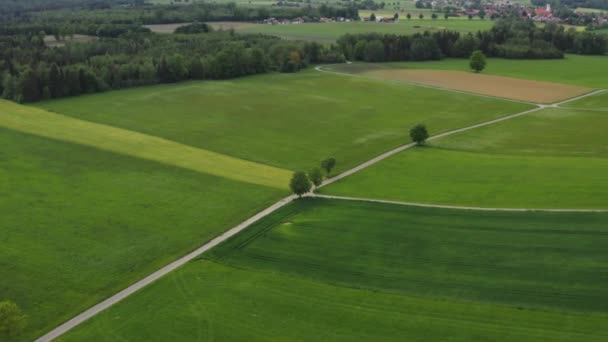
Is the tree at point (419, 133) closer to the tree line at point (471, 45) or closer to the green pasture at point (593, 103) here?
the green pasture at point (593, 103)

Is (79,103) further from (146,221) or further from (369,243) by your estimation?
(369,243)

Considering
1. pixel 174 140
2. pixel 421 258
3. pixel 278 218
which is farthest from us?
pixel 174 140

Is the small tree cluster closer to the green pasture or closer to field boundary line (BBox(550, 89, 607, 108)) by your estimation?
field boundary line (BBox(550, 89, 607, 108))

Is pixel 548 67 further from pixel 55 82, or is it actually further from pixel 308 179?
pixel 55 82

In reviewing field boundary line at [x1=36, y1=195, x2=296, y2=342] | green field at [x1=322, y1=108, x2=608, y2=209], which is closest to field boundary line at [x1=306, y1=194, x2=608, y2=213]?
green field at [x1=322, y1=108, x2=608, y2=209]

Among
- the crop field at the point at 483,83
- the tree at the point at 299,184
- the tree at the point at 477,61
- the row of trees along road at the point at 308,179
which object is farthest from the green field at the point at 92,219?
the tree at the point at 477,61

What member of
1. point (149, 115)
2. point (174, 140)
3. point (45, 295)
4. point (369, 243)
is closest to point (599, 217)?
point (369, 243)
